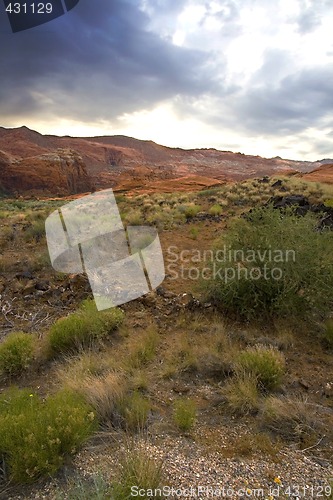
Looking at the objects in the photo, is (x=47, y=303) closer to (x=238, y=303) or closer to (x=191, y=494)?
(x=238, y=303)

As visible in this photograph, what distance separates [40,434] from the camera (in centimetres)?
265

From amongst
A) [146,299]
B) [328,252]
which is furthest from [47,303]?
[328,252]

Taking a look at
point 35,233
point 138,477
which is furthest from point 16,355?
point 35,233

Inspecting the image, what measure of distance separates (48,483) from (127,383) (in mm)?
1367

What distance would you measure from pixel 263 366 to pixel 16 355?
121 inches

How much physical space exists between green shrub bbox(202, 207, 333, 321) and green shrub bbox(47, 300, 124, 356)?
183 centimetres

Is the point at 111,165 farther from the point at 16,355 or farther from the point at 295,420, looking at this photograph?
the point at 295,420

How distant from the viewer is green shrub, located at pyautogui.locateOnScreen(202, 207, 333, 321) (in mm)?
5395

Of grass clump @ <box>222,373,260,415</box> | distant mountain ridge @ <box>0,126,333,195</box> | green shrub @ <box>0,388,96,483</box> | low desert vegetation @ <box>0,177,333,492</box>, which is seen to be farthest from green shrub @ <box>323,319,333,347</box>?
distant mountain ridge @ <box>0,126,333,195</box>

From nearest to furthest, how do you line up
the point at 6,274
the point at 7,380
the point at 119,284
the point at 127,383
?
the point at 127,383 < the point at 7,380 < the point at 119,284 < the point at 6,274

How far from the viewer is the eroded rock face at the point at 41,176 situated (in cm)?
5738

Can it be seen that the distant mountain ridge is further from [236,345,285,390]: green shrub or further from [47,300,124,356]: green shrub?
[236,345,285,390]: green shrub

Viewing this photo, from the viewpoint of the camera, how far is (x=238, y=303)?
18.6 feet

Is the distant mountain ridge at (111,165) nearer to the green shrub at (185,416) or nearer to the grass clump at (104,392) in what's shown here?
the green shrub at (185,416)
